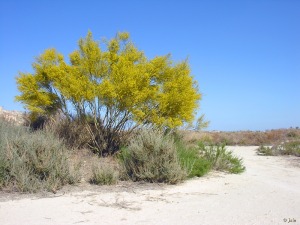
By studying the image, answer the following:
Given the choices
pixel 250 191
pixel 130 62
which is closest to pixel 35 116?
pixel 130 62

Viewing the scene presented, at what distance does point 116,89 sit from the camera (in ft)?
50.6

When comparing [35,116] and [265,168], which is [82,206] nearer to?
[265,168]

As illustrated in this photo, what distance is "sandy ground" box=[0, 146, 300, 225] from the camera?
24.2 feet

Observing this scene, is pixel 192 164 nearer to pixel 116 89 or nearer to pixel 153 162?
pixel 153 162

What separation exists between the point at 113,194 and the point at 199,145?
20.1ft

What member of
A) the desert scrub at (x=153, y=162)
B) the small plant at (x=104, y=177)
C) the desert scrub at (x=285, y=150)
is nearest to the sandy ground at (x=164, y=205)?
the small plant at (x=104, y=177)

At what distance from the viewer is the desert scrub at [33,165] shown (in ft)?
31.6

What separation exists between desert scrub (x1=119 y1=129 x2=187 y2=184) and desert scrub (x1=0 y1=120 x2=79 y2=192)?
1.81 metres

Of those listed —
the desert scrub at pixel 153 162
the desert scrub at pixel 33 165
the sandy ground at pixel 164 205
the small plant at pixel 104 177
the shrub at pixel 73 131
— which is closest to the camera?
the sandy ground at pixel 164 205

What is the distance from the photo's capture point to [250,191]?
1031 centimetres

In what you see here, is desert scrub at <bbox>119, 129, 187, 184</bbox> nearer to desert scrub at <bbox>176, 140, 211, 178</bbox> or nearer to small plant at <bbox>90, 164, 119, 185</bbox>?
desert scrub at <bbox>176, 140, 211, 178</bbox>

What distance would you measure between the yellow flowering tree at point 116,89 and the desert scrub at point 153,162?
13.3 ft

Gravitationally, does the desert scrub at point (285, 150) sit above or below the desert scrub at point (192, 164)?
above

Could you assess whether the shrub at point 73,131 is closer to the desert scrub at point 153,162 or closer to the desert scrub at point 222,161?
the desert scrub at point 153,162
